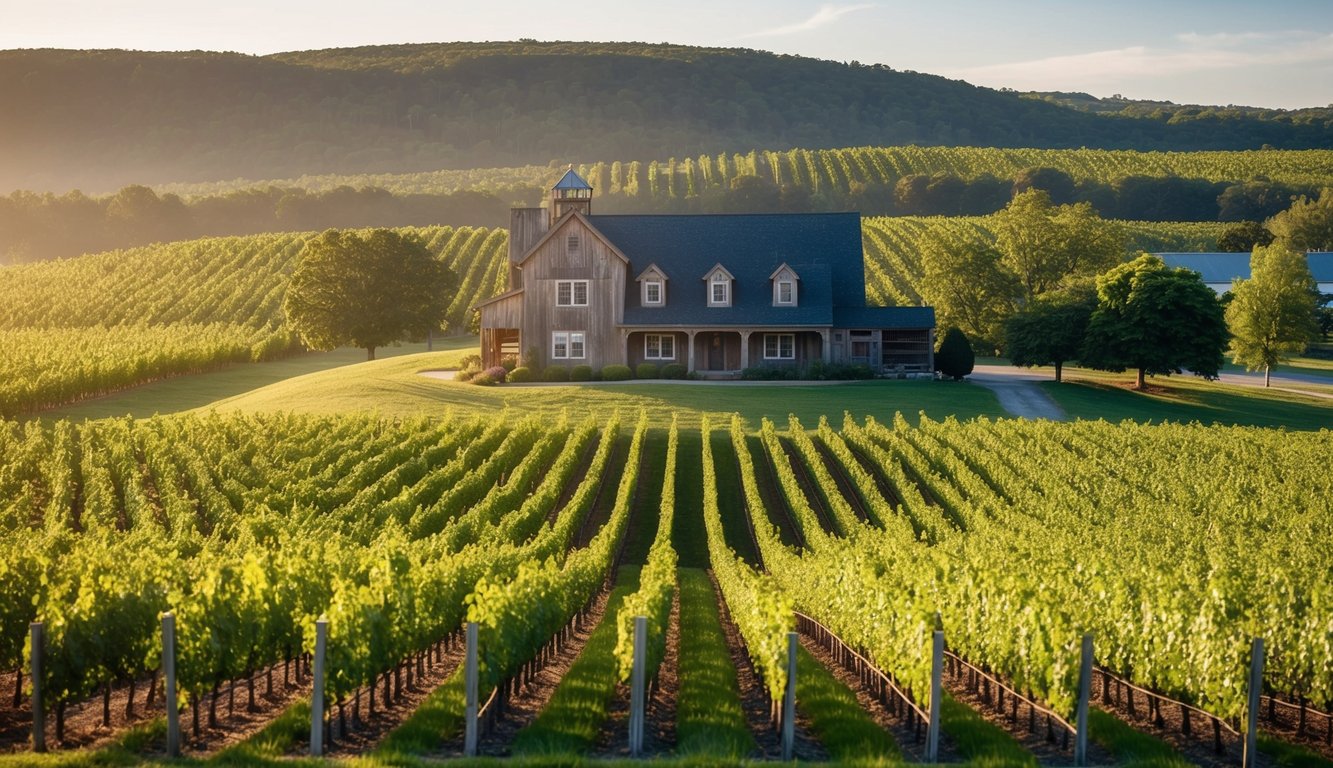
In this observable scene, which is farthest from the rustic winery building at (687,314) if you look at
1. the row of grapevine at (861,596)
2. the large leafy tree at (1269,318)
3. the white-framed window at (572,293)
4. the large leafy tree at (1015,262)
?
the row of grapevine at (861,596)

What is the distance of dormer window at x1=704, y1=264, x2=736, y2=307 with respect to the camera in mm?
55031

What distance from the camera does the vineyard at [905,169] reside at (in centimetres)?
13150

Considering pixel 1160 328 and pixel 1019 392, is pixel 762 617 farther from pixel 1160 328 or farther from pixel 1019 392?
pixel 1160 328

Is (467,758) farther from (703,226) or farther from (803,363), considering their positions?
(703,226)

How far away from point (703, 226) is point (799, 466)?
23459 millimetres

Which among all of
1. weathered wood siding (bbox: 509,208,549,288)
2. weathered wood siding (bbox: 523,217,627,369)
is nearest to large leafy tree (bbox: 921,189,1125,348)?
weathered wood siding (bbox: 523,217,627,369)

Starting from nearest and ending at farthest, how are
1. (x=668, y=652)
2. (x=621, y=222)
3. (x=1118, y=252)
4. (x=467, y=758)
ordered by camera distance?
(x=467, y=758) < (x=668, y=652) < (x=621, y=222) < (x=1118, y=252)

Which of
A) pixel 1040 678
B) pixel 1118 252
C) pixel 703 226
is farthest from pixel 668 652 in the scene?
pixel 1118 252

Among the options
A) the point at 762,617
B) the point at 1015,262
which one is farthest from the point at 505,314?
the point at 762,617

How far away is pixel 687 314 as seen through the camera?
2143 inches

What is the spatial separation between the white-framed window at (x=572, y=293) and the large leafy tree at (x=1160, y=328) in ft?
69.4

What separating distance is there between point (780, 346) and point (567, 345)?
9.20 m

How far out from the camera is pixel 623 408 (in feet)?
150

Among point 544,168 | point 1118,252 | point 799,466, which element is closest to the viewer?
point 799,466
